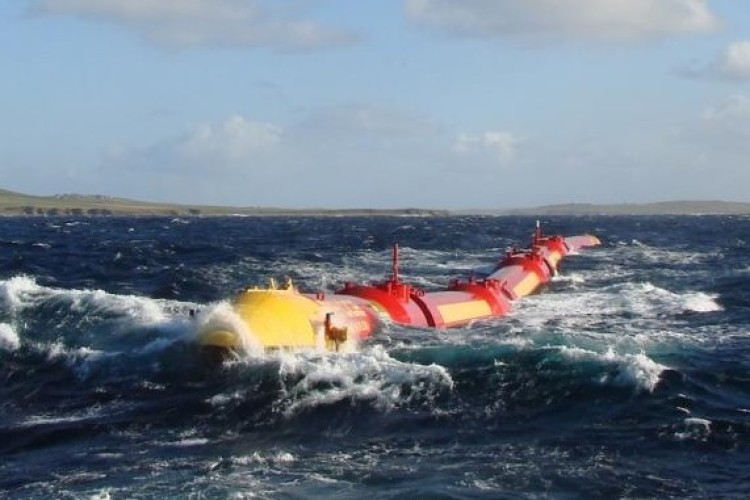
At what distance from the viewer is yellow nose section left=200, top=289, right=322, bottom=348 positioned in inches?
998

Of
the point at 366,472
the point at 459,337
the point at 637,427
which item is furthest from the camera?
the point at 459,337

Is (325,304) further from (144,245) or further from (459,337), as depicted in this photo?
(144,245)

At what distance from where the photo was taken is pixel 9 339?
30.5 metres

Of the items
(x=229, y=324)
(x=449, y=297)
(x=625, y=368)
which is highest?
(x=229, y=324)

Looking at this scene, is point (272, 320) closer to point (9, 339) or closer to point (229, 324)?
point (229, 324)

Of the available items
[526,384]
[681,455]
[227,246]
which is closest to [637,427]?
[681,455]

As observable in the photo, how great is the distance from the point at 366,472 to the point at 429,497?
69.6 inches

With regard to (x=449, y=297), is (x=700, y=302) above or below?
below

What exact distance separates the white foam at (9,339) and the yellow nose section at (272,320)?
7.27 metres

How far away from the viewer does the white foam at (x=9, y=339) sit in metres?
29.9

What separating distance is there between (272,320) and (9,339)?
917 cm

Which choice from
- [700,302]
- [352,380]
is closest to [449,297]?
[700,302]

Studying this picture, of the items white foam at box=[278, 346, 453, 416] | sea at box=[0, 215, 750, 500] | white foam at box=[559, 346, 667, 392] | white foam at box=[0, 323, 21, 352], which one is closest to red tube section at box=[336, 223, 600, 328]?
sea at box=[0, 215, 750, 500]

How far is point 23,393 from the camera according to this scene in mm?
24844
